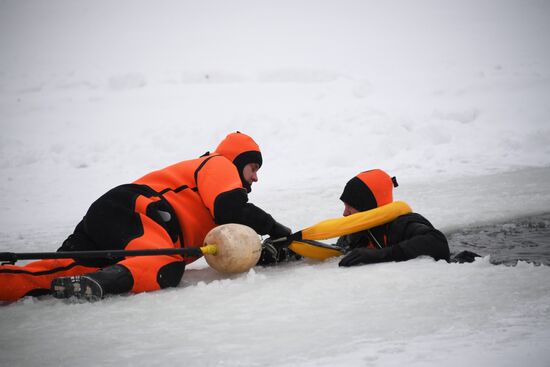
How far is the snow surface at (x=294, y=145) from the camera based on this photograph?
221cm

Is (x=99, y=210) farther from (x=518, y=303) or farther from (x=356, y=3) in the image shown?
(x=356, y=3)

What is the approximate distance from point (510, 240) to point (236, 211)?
247 cm

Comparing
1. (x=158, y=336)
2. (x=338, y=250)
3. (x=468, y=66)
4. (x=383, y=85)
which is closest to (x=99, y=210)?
(x=158, y=336)

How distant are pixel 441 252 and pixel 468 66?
14533 mm

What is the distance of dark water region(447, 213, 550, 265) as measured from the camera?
4066 mm

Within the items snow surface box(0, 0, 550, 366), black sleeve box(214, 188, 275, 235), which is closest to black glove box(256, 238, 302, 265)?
snow surface box(0, 0, 550, 366)

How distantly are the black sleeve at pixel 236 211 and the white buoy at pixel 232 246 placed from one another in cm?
9

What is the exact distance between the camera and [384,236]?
150 inches

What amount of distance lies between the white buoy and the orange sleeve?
202mm

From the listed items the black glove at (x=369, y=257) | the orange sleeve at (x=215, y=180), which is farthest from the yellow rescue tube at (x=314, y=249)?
the orange sleeve at (x=215, y=180)

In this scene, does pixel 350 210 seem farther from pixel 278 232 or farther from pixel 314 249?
pixel 278 232

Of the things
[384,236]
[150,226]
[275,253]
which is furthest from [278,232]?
[150,226]

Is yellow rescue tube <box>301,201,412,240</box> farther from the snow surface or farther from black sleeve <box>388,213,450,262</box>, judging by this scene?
the snow surface

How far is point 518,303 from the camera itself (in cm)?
240
